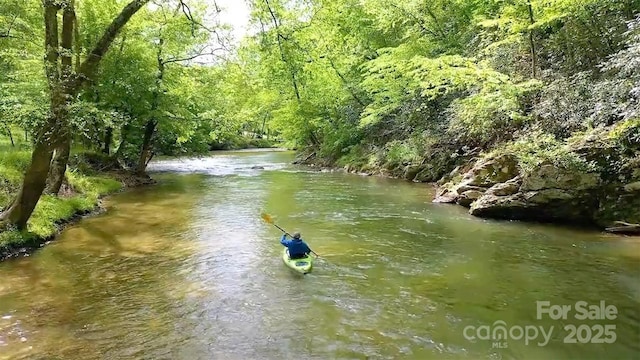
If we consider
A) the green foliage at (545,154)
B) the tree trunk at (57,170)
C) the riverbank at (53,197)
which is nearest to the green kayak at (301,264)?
the riverbank at (53,197)

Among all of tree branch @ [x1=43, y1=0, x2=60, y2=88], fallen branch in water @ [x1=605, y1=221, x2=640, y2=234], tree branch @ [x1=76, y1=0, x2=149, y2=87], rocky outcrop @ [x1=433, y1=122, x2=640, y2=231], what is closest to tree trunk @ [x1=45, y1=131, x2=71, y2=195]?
tree branch @ [x1=76, y1=0, x2=149, y2=87]

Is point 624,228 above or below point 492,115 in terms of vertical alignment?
below

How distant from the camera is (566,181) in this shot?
11.3 meters

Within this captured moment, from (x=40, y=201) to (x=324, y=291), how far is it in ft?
28.7

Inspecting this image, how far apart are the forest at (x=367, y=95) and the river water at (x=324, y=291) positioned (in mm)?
1492

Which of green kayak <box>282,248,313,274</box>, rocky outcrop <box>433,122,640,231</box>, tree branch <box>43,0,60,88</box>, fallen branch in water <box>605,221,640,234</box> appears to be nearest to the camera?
green kayak <box>282,248,313,274</box>

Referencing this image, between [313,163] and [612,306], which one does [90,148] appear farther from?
[612,306]

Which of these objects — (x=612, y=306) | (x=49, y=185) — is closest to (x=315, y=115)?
(x=49, y=185)

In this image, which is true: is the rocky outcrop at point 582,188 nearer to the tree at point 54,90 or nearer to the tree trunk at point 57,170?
the tree at point 54,90

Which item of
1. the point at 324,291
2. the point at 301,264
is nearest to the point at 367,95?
the point at 301,264

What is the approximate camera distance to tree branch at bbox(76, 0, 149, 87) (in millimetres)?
9312

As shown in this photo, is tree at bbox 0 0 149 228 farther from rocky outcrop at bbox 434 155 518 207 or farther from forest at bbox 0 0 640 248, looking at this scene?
rocky outcrop at bbox 434 155 518 207

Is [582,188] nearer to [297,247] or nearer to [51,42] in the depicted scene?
[297,247]

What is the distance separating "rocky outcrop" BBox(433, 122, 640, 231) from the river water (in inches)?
25.1
